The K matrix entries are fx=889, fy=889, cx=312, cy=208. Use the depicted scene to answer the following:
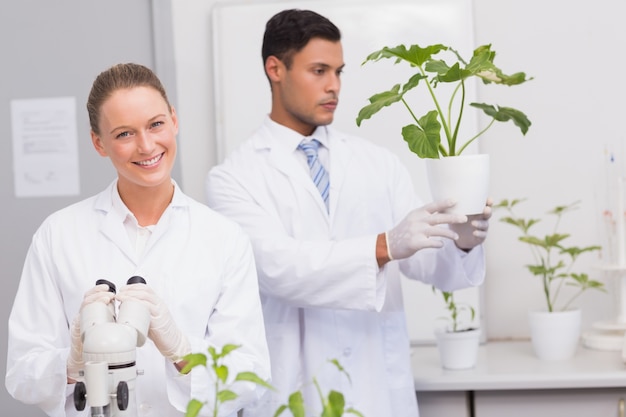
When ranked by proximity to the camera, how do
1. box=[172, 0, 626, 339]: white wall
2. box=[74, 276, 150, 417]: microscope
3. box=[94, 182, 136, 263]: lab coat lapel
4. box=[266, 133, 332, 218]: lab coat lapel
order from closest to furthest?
box=[74, 276, 150, 417]: microscope < box=[94, 182, 136, 263]: lab coat lapel < box=[266, 133, 332, 218]: lab coat lapel < box=[172, 0, 626, 339]: white wall

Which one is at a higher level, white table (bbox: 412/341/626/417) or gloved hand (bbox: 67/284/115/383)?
gloved hand (bbox: 67/284/115/383)

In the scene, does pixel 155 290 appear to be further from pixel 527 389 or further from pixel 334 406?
pixel 527 389

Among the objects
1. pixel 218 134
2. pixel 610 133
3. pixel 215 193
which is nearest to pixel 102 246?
pixel 215 193

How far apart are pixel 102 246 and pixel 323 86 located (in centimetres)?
72

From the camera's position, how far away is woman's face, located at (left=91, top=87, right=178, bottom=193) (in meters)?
1.61

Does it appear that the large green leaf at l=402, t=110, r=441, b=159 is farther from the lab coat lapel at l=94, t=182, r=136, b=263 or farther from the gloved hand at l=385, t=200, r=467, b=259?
the lab coat lapel at l=94, t=182, r=136, b=263

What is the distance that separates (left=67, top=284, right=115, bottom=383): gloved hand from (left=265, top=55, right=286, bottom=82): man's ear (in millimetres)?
950

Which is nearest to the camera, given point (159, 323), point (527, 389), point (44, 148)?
point (159, 323)

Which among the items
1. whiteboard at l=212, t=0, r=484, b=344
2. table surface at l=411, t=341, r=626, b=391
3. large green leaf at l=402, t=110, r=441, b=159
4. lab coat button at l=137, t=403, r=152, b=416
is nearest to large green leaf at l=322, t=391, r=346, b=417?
lab coat button at l=137, t=403, r=152, b=416

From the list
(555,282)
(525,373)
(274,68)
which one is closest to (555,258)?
(555,282)

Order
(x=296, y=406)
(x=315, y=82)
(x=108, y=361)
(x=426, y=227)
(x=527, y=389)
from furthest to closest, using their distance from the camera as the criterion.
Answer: (x=527, y=389) → (x=315, y=82) → (x=426, y=227) → (x=108, y=361) → (x=296, y=406)

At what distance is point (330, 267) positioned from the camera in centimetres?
195

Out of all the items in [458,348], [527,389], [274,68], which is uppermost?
[274,68]

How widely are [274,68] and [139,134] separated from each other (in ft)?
2.19
